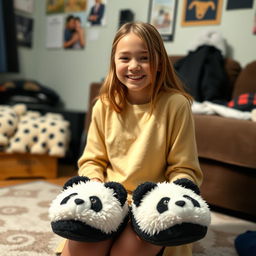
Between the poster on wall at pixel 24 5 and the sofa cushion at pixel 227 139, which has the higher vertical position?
the poster on wall at pixel 24 5

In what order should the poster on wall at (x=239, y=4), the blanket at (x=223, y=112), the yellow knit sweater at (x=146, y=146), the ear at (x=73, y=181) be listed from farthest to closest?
the poster on wall at (x=239, y=4) < the blanket at (x=223, y=112) < the yellow knit sweater at (x=146, y=146) < the ear at (x=73, y=181)

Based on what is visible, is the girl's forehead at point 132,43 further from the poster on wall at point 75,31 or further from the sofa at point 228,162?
the poster on wall at point 75,31

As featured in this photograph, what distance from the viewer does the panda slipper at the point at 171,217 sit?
2.02ft

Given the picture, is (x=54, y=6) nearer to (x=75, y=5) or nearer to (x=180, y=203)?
(x=75, y=5)

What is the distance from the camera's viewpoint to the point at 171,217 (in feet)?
2.01

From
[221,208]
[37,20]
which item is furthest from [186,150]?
[37,20]

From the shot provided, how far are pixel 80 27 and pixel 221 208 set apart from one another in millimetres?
1798

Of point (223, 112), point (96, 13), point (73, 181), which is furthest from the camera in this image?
point (96, 13)

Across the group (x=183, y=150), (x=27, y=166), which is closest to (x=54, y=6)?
(x=27, y=166)

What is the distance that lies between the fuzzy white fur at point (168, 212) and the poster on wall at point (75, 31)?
6.82 feet

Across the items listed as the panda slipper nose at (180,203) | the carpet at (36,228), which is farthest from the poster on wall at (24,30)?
the panda slipper nose at (180,203)

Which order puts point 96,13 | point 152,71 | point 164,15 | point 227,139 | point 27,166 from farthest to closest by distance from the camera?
point 96,13 → point 164,15 → point 27,166 → point 227,139 → point 152,71

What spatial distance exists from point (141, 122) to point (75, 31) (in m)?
1.89

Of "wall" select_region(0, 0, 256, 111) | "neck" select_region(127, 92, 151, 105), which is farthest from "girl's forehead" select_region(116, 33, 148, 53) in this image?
"wall" select_region(0, 0, 256, 111)
